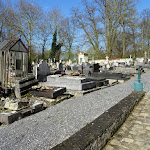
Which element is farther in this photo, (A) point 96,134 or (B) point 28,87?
(B) point 28,87

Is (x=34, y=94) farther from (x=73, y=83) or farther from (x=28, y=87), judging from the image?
(x=73, y=83)

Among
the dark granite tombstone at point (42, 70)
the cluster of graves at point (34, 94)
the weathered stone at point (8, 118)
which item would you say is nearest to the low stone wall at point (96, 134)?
the weathered stone at point (8, 118)

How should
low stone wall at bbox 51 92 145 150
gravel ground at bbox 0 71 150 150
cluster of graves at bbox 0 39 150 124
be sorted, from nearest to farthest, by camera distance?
low stone wall at bbox 51 92 145 150 → gravel ground at bbox 0 71 150 150 → cluster of graves at bbox 0 39 150 124

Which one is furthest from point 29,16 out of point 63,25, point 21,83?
point 21,83

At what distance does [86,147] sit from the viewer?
5.96ft

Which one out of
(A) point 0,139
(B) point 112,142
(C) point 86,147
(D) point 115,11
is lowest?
(A) point 0,139

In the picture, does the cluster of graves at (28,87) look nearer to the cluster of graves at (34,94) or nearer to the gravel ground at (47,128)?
the cluster of graves at (34,94)

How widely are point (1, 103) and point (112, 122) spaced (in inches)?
163

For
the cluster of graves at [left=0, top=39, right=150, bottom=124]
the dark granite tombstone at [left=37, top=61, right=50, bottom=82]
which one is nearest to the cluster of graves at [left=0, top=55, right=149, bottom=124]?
the cluster of graves at [left=0, top=39, right=150, bottom=124]

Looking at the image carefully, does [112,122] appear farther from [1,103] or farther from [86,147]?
[1,103]

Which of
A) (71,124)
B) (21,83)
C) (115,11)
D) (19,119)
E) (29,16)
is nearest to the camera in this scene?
(71,124)

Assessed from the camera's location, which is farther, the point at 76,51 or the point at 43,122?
the point at 76,51

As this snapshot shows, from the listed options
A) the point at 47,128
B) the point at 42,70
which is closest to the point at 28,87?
the point at 42,70

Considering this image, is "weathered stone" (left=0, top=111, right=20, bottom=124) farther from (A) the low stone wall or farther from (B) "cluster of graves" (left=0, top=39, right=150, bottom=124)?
(A) the low stone wall
